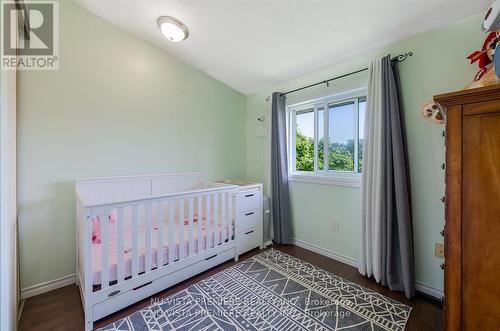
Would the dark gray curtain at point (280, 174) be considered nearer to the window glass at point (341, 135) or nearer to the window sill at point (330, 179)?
the window sill at point (330, 179)

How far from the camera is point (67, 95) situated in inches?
73.1

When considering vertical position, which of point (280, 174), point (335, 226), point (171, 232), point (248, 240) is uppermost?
point (280, 174)

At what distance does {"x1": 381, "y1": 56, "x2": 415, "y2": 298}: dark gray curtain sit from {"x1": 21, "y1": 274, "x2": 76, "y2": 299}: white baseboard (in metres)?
2.77

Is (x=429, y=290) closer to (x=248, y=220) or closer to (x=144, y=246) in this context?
(x=248, y=220)

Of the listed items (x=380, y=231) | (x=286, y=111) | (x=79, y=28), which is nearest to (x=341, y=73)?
(x=286, y=111)

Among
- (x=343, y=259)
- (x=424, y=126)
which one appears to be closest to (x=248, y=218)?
(x=343, y=259)

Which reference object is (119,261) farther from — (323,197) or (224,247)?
(323,197)

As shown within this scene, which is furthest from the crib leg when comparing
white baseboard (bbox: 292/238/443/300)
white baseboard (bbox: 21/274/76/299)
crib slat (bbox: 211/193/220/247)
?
white baseboard (bbox: 292/238/443/300)

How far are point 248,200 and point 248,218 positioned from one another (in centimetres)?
21

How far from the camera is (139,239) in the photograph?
5.90 feet

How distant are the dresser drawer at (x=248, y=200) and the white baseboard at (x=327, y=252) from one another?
716 millimetres

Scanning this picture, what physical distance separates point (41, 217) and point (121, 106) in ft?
3.95

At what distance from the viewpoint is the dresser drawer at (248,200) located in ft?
7.64

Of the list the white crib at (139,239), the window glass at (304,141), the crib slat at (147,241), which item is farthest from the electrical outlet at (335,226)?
the crib slat at (147,241)
